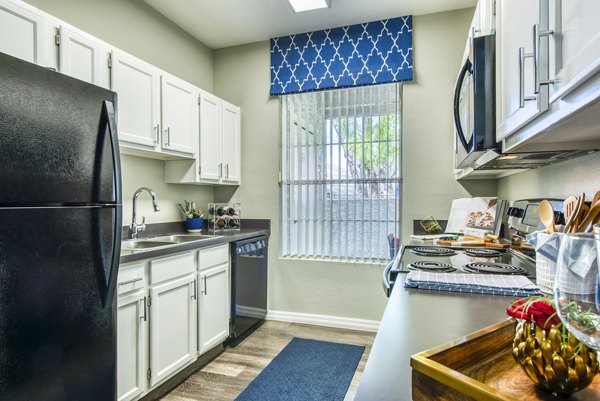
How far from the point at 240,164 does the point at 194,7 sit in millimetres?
1429

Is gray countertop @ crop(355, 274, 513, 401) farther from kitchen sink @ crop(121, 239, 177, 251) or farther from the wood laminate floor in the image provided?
kitchen sink @ crop(121, 239, 177, 251)

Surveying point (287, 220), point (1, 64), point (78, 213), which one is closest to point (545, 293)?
point (78, 213)

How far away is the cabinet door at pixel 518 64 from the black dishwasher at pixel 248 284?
2192 mm

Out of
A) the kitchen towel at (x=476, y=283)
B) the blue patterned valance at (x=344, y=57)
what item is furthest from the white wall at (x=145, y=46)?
the kitchen towel at (x=476, y=283)

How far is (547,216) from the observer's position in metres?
1.26

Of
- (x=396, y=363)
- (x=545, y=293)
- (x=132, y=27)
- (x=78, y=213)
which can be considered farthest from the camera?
(x=132, y=27)

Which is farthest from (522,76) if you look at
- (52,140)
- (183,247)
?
(183,247)

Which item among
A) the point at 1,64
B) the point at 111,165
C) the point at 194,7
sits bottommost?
the point at 111,165

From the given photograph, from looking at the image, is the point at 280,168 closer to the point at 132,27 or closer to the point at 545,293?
the point at 132,27

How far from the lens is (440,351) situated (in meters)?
0.53

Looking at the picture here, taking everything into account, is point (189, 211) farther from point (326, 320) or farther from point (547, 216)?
point (547, 216)

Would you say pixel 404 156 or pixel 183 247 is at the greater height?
pixel 404 156

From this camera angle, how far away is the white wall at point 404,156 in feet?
9.86

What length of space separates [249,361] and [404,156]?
209cm
